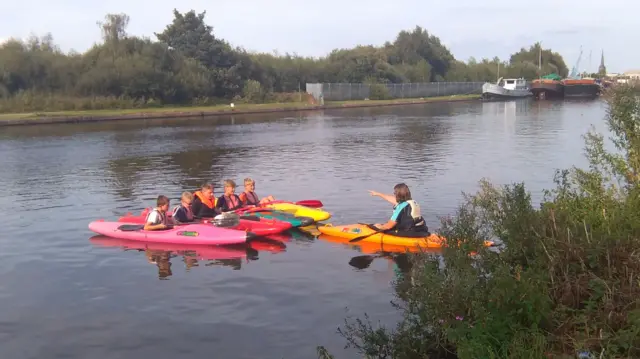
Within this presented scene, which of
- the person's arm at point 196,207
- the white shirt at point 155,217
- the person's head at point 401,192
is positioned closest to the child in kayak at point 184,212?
the person's arm at point 196,207

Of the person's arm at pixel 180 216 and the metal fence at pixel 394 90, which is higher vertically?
the metal fence at pixel 394 90

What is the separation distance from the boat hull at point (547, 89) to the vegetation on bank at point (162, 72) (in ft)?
60.0

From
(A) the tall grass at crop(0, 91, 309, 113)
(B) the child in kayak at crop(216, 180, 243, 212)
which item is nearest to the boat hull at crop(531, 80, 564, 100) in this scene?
(A) the tall grass at crop(0, 91, 309, 113)

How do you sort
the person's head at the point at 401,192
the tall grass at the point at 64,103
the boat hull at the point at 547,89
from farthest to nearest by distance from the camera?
the boat hull at the point at 547,89 < the tall grass at the point at 64,103 < the person's head at the point at 401,192

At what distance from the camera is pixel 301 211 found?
50.6ft

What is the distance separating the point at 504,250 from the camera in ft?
25.6

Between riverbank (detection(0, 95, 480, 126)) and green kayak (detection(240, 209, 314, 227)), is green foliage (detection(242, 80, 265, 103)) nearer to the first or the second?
riverbank (detection(0, 95, 480, 126))

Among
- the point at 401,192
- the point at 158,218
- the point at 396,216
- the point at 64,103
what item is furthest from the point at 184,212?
the point at 64,103

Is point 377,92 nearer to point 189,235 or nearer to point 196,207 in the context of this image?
point 196,207

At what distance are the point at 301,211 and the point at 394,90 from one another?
235 feet

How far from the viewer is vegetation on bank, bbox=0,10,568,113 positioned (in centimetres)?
5762

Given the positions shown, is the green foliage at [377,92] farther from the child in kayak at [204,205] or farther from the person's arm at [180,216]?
the person's arm at [180,216]

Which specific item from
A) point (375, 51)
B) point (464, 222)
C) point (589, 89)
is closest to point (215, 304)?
point (464, 222)

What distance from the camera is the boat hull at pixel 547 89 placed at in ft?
280
